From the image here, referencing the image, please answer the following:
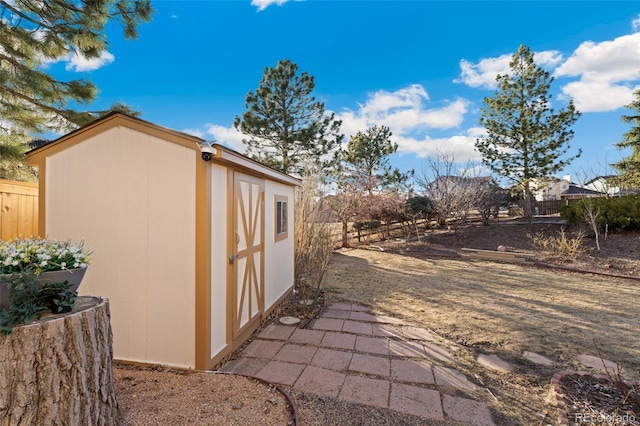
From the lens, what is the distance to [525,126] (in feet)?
41.0

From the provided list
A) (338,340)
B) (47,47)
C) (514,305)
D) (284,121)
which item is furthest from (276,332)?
(284,121)

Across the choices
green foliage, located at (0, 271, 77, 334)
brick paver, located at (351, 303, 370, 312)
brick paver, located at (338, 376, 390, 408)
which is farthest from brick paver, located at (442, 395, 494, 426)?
green foliage, located at (0, 271, 77, 334)

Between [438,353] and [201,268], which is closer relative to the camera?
[201,268]

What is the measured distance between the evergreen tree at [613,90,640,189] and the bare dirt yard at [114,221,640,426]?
526cm

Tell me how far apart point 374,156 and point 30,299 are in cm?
1521

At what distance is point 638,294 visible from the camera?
5746 millimetres

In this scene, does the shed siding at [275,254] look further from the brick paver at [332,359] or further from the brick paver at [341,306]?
the brick paver at [332,359]

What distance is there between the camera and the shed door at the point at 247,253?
3.38 meters

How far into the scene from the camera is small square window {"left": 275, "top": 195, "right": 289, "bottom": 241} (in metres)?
4.91

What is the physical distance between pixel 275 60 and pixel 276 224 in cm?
1212

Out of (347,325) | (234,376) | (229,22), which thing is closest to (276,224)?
(347,325)

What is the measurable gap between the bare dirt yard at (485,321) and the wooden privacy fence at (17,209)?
2378 millimetres

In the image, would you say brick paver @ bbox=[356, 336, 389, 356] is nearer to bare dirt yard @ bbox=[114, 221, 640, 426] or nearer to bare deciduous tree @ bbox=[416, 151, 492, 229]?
bare dirt yard @ bbox=[114, 221, 640, 426]

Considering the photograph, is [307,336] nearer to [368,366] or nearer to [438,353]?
[368,366]
